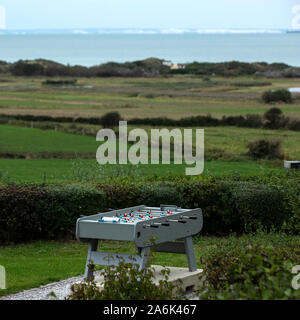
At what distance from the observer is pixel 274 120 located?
53.5m

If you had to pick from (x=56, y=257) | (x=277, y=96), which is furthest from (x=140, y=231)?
(x=277, y=96)

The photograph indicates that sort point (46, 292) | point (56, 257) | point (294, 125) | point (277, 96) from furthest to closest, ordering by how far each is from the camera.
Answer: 1. point (277, 96)
2. point (294, 125)
3. point (56, 257)
4. point (46, 292)

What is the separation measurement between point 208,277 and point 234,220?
7231 mm

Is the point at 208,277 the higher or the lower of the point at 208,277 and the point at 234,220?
the higher

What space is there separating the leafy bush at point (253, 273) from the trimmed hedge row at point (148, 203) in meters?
5.73

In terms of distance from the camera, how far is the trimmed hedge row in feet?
44.6

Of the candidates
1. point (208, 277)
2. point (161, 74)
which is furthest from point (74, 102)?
point (208, 277)

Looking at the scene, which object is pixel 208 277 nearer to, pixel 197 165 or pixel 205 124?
pixel 197 165

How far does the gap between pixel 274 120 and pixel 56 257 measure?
42.9m

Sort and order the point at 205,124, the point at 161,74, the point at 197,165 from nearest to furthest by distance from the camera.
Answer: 1. the point at 197,165
2. the point at 205,124
3. the point at 161,74

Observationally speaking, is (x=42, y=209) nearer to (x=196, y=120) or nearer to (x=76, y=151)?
(x=76, y=151)

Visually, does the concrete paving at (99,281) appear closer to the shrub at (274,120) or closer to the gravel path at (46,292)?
the gravel path at (46,292)

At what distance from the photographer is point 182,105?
74.2m

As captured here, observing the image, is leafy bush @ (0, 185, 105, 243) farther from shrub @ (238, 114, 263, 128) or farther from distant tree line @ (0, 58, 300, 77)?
distant tree line @ (0, 58, 300, 77)
